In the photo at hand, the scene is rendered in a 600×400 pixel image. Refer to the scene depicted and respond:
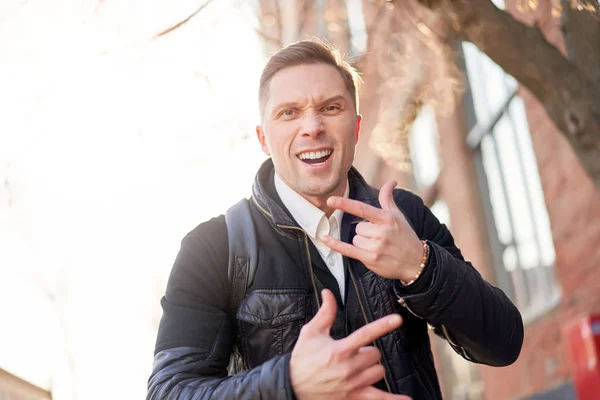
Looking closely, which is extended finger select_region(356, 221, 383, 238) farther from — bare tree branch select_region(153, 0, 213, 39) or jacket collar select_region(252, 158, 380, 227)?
bare tree branch select_region(153, 0, 213, 39)

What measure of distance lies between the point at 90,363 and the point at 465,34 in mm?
4370

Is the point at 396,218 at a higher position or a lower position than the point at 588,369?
higher

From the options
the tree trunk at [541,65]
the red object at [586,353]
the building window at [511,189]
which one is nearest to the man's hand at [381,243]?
the tree trunk at [541,65]

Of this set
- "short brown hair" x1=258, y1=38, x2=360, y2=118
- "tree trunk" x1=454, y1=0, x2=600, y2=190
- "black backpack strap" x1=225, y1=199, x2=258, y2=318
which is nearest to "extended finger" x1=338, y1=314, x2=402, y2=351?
"black backpack strap" x1=225, y1=199, x2=258, y2=318

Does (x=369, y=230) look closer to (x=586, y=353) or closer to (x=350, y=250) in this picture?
(x=350, y=250)

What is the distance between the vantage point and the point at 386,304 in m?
2.21

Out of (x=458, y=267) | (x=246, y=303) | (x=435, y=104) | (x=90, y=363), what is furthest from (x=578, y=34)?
(x=90, y=363)

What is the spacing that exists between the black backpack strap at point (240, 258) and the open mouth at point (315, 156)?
230mm

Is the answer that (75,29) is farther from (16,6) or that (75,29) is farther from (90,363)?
(90,363)

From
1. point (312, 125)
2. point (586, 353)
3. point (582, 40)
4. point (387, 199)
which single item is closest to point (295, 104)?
point (312, 125)

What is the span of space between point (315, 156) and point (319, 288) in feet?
1.26

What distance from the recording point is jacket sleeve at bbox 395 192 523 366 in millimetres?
2031

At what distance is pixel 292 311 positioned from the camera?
215 centimetres

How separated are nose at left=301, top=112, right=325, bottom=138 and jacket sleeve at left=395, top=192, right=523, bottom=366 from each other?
0.47 metres
